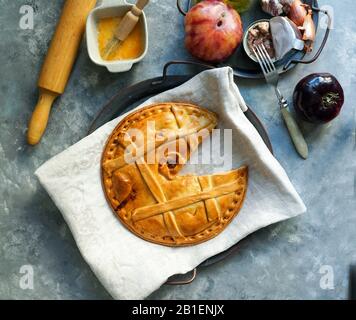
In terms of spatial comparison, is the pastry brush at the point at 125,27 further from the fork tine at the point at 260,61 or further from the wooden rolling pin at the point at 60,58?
the fork tine at the point at 260,61

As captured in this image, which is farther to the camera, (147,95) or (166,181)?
(147,95)

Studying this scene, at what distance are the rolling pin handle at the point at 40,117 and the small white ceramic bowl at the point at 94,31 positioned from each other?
6.9 inches

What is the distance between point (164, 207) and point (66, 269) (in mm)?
359

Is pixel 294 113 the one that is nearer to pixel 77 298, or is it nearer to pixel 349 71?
pixel 349 71

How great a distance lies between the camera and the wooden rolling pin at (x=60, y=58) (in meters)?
1.65

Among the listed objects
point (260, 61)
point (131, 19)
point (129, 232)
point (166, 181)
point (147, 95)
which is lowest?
point (129, 232)

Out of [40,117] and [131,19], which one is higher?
[131,19]

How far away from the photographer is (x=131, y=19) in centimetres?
159

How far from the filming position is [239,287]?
5.54 feet

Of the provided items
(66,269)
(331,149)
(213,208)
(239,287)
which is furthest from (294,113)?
(66,269)

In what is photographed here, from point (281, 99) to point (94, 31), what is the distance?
23.1 inches

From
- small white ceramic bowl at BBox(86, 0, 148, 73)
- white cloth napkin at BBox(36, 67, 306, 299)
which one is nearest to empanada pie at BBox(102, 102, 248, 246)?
white cloth napkin at BBox(36, 67, 306, 299)

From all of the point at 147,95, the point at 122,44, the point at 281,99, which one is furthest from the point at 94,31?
the point at 281,99

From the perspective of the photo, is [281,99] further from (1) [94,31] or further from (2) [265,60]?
(1) [94,31]
